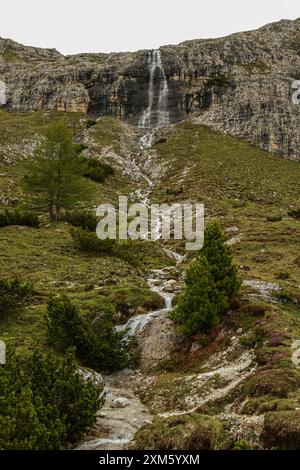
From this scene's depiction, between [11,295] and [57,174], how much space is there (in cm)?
2169

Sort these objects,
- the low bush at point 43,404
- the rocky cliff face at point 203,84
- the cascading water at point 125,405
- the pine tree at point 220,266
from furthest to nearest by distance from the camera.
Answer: the rocky cliff face at point 203,84
the pine tree at point 220,266
the cascading water at point 125,405
the low bush at point 43,404

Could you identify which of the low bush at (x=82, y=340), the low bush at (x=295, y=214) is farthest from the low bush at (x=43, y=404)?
the low bush at (x=295, y=214)

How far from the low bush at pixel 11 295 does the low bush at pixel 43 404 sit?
8.03m

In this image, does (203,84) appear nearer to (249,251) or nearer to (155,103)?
(155,103)

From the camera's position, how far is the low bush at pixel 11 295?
22844mm

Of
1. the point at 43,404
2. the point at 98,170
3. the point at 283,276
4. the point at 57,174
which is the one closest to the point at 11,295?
the point at 43,404

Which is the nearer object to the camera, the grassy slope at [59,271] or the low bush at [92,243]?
the grassy slope at [59,271]

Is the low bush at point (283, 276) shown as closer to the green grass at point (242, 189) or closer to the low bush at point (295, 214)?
the green grass at point (242, 189)

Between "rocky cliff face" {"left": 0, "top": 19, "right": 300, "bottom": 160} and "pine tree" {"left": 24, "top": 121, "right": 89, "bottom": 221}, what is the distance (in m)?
44.0

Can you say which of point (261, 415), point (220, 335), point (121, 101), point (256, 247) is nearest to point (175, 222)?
point (256, 247)

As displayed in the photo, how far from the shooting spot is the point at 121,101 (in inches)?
3688
